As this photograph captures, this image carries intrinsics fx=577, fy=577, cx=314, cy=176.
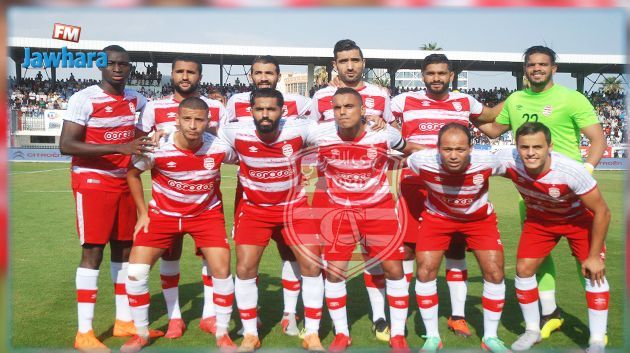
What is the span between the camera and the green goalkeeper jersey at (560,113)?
519 centimetres

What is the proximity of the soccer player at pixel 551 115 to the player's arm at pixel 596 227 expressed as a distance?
522 mm

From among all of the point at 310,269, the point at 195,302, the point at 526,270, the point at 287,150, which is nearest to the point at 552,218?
the point at 526,270

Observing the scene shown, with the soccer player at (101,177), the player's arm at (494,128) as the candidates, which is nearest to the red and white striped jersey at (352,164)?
the player's arm at (494,128)

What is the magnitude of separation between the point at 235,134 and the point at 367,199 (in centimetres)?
126

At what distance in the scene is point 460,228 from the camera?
496 cm

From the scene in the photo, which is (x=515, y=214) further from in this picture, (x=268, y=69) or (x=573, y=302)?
(x=268, y=69)

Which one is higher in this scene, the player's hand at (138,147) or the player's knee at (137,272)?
the player's hand at (138,147)

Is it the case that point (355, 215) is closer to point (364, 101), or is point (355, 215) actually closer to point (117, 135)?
point (364, 101)

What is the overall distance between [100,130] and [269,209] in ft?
5.42

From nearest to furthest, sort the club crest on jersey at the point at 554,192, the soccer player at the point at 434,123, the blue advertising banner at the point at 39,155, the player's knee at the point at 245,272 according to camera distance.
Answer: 1. the club crest on jersey at the point at 554,192
2. the player's knee at the point at 245,272
3. the soccer player at the point at 434,123
4. the blue advertising banner at the point at 39,155

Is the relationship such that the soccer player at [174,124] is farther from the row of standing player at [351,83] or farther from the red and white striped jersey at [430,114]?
the red and white striped jersey at [430,114]

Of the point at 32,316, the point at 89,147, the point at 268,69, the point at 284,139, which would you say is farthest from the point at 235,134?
the point at 32,316

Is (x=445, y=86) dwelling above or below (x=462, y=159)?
above

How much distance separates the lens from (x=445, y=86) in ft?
18.0
